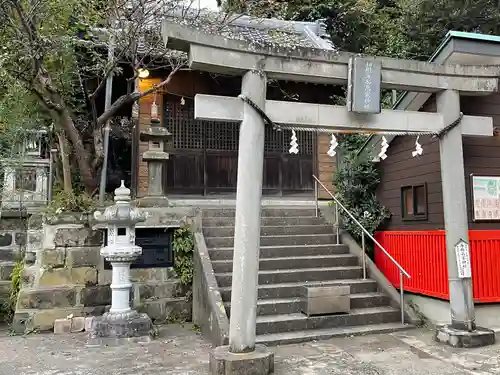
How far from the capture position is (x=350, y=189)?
29.5 ft

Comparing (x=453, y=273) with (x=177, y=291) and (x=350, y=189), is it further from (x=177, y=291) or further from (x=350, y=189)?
(x=177, y=291)

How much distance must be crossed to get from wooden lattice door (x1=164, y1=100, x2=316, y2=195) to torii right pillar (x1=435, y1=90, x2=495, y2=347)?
5.65 m

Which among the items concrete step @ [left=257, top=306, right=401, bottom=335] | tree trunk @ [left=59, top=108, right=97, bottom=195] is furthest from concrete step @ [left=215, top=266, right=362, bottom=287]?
tree trunk @ [left=59, top=108, right=97, bottom=195]

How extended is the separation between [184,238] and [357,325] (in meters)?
3.26

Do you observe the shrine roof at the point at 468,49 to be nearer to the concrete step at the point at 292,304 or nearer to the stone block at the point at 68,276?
the concrete step at the point at 292,304

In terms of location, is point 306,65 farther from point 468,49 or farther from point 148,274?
point 148,274

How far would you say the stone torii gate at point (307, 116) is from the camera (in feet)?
16.4

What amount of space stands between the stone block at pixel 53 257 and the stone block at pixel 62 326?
3.03 feet

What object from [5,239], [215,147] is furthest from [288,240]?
[5,239]

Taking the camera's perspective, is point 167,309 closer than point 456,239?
No

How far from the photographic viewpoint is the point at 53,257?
24.2 ft

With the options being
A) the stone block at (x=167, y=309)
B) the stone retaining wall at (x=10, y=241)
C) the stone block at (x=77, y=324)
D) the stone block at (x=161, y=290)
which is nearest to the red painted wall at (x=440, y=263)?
the stone block at (x=167, y=309)

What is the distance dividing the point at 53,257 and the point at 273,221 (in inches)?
166

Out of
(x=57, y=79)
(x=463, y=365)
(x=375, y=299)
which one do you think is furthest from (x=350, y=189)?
(x=57, y=79)
